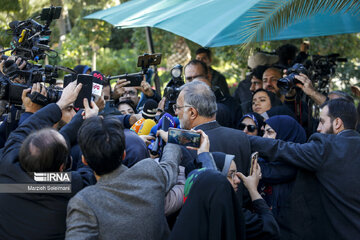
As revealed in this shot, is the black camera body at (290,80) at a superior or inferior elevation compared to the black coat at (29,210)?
superior

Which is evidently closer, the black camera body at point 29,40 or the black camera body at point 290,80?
the black camera body at point 29,40

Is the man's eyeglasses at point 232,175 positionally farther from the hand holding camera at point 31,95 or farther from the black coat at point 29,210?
the hand holding camera at point 31,95

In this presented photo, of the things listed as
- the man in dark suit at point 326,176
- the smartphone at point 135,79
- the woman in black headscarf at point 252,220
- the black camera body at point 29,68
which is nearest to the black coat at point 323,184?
the man in dark suit at point 326,176

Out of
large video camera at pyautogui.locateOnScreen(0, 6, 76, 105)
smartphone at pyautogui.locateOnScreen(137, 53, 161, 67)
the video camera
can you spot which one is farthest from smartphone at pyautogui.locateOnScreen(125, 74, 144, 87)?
large video camera at pyautogui.locateOnScreen(0, 6, 76, 105)

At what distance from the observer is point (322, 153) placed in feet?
10.7

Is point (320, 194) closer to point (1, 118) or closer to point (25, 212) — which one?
point (25, 212)

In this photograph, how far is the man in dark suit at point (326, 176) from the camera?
326cm

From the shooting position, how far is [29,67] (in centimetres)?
392

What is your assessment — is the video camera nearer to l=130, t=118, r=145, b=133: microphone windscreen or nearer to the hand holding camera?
l=130, t=118, r=145, b=133: microphone windscreen

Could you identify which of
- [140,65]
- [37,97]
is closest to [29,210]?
[37,97]

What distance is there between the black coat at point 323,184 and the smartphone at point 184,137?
2.81ft

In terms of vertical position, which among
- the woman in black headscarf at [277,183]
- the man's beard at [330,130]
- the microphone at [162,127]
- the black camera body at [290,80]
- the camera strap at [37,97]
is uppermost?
the camera strap at [37,97]

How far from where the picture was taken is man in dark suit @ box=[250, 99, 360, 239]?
3.26 metres

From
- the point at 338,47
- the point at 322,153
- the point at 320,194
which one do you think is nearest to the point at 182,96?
the point at 322,153
